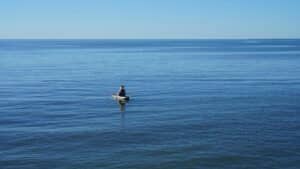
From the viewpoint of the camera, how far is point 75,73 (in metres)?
84.8

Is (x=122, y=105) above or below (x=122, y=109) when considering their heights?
above

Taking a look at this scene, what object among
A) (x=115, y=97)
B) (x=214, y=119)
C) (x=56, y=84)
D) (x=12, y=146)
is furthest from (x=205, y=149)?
(x=56, y=84)

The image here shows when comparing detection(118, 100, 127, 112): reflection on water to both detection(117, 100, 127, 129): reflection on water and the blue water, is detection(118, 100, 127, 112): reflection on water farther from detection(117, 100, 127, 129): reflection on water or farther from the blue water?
the blue water

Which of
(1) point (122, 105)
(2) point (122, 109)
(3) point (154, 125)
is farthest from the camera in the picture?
(1) point (122, 105)

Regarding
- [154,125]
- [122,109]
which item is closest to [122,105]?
[122,109]

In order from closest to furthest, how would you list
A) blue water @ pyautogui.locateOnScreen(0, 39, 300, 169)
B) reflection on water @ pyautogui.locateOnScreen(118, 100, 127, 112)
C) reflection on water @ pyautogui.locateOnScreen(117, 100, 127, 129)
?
blue water @ pyautogui.locateOnScreen(0, 39, 300, 169) < reflection on water @ pyautogui.locateOnScreen(117, 100, 127, 129) < reflection on water @ pyautogui.locateOnScreen(118, 100, 127, 112)

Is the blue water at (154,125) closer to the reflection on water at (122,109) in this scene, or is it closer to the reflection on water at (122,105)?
the reflection on water at (122,109)

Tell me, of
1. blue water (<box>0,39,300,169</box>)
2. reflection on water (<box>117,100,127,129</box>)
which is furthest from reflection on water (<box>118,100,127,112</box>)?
blue water (<box>0,39,300,169</box>)

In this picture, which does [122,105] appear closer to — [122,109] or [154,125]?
[122,109]

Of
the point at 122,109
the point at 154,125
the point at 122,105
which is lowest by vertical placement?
the point at 154,125

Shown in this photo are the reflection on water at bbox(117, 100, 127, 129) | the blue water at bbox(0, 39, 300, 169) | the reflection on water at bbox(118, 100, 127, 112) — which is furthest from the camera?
the reflection on water at bbox(118, 100, 127, 112)

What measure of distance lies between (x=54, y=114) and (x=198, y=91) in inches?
853

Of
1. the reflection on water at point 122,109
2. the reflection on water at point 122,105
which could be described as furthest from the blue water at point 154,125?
the reflection on water at point 122,105

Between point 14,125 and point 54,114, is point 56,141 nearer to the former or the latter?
point 14,125
